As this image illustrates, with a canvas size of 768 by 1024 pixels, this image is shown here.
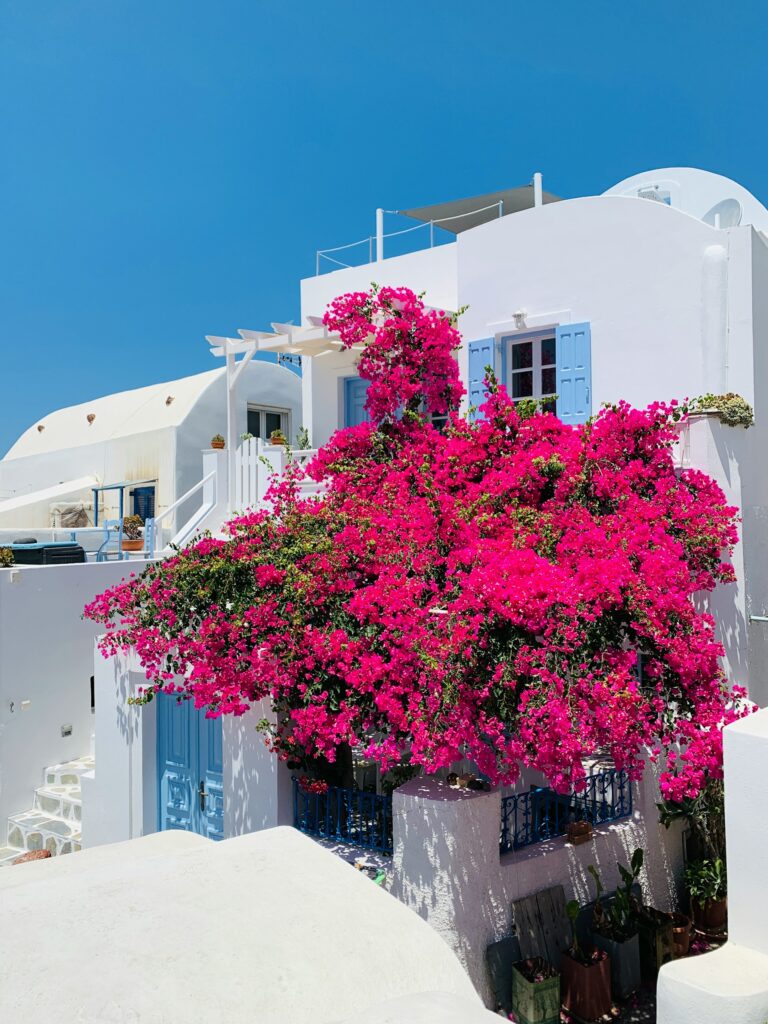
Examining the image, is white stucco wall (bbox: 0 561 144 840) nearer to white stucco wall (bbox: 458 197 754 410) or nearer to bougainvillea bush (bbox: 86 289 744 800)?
bougainvillea bush (bbox: 86 289 744 800)

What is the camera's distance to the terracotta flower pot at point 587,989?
348 inches

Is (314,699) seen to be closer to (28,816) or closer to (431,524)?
(431,524)

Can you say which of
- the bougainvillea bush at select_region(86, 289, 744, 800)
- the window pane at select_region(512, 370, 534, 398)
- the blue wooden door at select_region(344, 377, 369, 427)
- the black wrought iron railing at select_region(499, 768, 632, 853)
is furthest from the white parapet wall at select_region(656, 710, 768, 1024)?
the blue wooden door at select_region(344, 377, 369, 427)

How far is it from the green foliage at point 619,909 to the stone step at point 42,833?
8032mm

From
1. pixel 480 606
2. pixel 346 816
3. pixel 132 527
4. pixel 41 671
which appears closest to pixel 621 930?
pixel 346 816

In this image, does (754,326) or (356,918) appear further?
(754,326)

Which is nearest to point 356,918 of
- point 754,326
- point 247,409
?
point 754,326

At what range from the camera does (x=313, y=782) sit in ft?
32.8

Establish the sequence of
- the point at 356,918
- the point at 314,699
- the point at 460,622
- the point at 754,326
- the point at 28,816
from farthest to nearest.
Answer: the point at 28,816 → the point at 754,326 → the point at 314,699 → the point at 460,622 → the point at 356,918

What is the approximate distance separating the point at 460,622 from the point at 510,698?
33.3 inches

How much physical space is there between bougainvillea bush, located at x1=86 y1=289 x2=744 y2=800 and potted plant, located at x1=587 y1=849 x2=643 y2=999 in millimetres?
1485

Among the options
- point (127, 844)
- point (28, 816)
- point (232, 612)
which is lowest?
point (28, 816)

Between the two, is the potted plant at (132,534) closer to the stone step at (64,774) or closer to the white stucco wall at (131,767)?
the stone step at (64,774)

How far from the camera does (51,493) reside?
26.2 metres
